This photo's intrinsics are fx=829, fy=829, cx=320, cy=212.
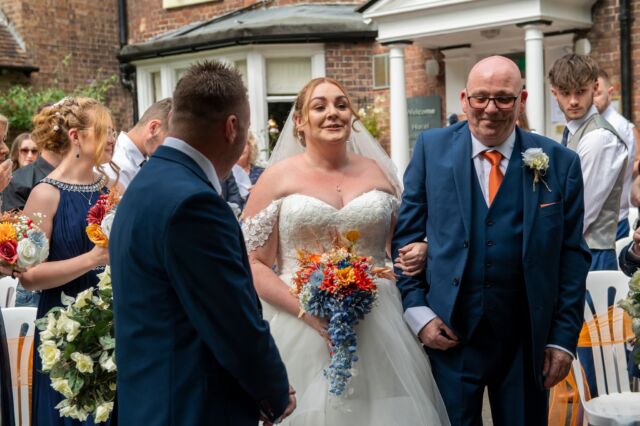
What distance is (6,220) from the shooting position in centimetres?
403

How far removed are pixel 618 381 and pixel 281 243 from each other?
1.99 metres

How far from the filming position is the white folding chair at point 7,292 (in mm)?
5605

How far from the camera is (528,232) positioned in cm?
343

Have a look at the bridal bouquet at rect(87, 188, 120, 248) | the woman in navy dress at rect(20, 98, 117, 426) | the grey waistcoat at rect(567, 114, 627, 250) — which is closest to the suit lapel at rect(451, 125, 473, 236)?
the bridal bouquet at rect(87, 188, 120, 248)

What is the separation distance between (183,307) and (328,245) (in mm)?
1835

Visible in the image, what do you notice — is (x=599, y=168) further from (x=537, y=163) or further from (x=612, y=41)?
(x=612, y=41)

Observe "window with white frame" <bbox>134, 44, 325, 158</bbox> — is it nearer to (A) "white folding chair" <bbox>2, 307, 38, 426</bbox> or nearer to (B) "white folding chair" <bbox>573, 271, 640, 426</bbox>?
(A) "white folding chair" <bbox>2, 307, 38, 426</bbox>

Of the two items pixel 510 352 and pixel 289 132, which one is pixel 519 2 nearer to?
pixel 289 132

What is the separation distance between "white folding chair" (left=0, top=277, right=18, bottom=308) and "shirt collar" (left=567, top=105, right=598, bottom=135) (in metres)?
3.87

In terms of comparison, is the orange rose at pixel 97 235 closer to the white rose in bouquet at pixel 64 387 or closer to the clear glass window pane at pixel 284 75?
the white rose in bouquet at pixel 64 387

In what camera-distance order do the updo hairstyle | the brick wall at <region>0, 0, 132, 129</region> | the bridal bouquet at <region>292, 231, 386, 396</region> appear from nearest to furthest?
1. the bridal bouquet at <region>292, 231, 386, 396</region>
2. the updo hairstyle
3. the brick wall at <region>0, 0, 132, 129</region>

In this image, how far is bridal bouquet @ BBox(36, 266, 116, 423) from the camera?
355 cm

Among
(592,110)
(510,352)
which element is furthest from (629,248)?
(592,110)

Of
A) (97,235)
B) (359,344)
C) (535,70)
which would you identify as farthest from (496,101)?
(535,70)
